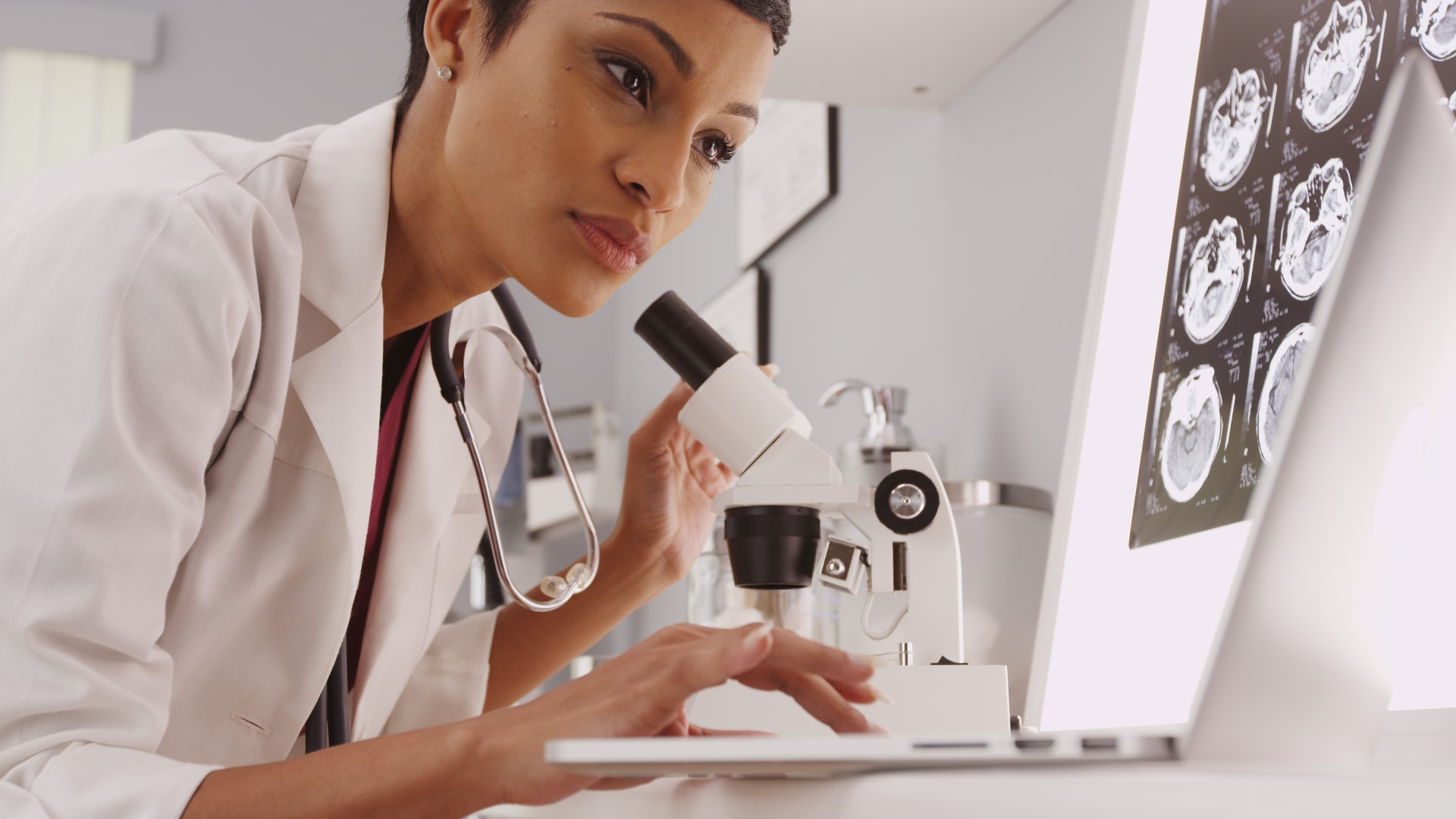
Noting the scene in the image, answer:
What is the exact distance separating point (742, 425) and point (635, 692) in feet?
1.24

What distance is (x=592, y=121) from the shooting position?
91cm

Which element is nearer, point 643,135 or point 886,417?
point 643,135

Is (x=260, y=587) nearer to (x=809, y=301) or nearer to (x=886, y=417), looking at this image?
(x=886, y=417)

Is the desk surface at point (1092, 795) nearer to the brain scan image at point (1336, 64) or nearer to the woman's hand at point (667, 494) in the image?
the brain scan image at point (1336, 64)

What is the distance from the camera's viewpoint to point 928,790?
38 cm

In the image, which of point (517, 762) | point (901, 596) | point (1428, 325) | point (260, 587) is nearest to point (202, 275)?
point (260, 587)

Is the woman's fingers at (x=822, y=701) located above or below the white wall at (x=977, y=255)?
below

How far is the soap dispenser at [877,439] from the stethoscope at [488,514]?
364 mm

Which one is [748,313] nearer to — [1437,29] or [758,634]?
[1437,29]

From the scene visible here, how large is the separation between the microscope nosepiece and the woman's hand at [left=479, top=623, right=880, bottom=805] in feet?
0.65

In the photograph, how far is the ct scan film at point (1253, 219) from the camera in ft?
2.57

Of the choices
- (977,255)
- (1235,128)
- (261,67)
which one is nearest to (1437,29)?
A: (1235,128)

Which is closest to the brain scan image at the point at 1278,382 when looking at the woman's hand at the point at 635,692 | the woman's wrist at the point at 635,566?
the woman's hand at the point at 635,692

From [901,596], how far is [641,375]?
257 cm
